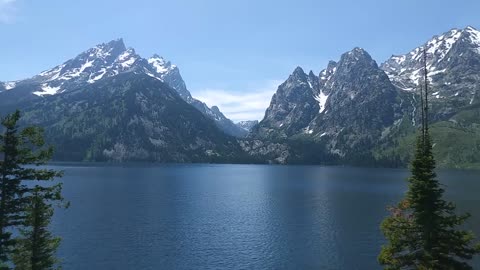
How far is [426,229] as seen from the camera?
35.7 m

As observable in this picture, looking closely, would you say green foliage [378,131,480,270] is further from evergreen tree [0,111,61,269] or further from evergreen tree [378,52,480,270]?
evergreen tree [0,111,61,269]

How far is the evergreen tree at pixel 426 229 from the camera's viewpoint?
113ft

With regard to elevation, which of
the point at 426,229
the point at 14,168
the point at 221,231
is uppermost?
the point at 14,168

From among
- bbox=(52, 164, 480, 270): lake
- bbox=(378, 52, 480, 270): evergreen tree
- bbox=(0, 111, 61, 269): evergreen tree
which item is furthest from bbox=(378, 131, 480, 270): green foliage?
bbox=(52, 164, 480, 270): lake

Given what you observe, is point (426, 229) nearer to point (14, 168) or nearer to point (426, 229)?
point (426, 229)

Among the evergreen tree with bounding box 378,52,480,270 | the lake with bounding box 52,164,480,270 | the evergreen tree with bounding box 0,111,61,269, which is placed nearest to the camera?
the evergreen tree with bounding box 0,111,61,269

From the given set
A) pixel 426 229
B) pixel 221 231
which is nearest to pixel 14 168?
pixel 426 229

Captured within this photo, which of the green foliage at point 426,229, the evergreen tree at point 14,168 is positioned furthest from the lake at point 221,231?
the evergreen tree at point 14,168

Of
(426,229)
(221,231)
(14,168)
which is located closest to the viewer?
(14,168)

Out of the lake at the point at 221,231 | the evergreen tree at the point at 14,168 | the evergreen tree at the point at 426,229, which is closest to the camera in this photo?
the evergreen tree at the point at 14,168

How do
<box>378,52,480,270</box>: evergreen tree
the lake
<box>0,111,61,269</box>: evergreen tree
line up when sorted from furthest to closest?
the lake, <box>378,52,480,270</box>: evergreen tree, <box>0,111,61,269</box>: evergreen tree

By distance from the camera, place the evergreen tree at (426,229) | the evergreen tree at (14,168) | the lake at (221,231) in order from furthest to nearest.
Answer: the lake at (221,231)
the evergreen tree at (426,229)
the evergreen tree at (14,168)

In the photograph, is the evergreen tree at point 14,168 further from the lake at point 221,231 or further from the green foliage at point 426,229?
the lake at point 221,231

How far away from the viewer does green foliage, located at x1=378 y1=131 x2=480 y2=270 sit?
113ft
